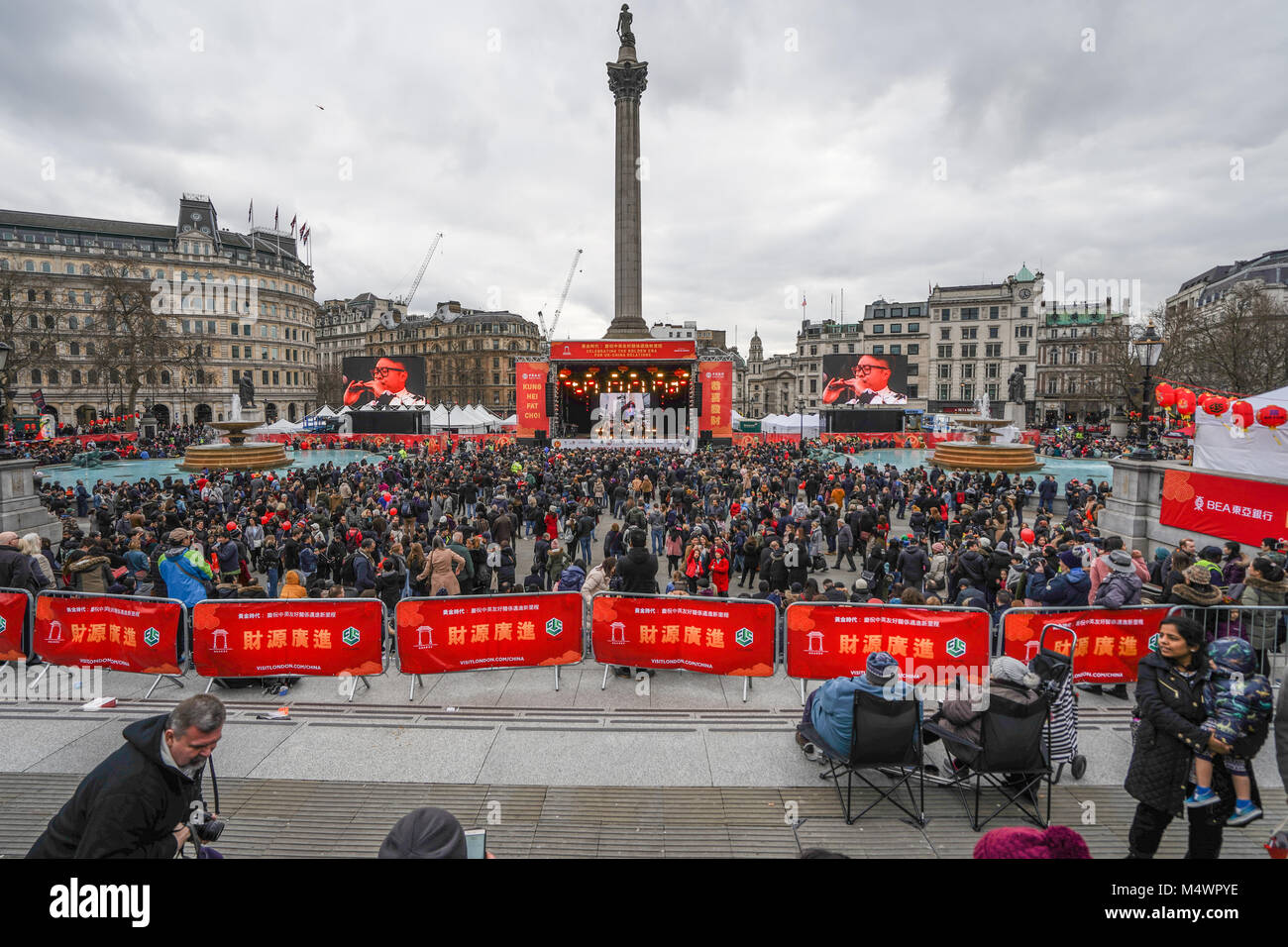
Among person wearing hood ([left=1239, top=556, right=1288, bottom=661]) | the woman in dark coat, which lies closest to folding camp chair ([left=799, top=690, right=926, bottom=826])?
the woman in dark coat

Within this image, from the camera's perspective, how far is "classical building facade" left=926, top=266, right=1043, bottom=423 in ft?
285

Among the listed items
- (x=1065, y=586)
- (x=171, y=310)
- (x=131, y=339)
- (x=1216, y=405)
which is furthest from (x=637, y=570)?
(x=171, y=310)

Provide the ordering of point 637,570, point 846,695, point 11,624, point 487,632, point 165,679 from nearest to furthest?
point 846,695 < point 11,624 < point 487,632 < point 165,679 < point 637,570

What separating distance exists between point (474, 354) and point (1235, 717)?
365 feet

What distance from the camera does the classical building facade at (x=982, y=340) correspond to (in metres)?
86.8

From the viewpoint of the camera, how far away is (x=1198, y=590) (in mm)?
6887

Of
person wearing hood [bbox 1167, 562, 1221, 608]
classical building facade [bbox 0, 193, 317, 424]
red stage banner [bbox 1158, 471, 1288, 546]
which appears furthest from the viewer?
classical building facade [bbox 0, 193, 317, 424]

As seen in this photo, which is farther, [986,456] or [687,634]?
[986,456]

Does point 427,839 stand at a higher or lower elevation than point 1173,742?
higher

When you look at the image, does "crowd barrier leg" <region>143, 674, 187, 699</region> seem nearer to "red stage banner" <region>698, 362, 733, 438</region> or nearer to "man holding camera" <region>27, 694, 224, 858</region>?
"man holding camera" <region>27, 694, 224, 858</region>

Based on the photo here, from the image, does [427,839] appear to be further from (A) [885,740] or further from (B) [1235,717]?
(B) [1235,717]

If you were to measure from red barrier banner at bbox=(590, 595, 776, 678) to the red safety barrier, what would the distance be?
7210 millimetres

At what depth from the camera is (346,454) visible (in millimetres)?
45562

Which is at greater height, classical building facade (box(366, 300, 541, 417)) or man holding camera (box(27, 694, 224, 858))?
classical building facade (box(366, 300, 541, 417))
